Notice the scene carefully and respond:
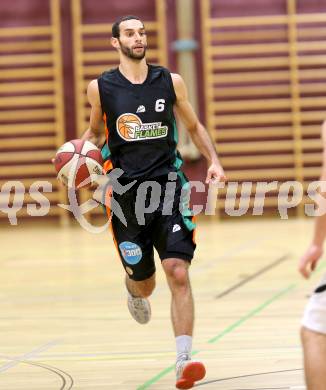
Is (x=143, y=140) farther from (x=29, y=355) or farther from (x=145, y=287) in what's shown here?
(x=29, y=355)

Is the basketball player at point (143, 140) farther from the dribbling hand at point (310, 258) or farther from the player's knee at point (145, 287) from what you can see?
the dribbling hand at point (310, 258)

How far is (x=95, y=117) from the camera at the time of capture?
206 inches

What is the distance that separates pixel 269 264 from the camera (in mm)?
9453

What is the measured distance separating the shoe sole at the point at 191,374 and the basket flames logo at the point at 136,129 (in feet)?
4.14

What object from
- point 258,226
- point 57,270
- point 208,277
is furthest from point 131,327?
point 258,226

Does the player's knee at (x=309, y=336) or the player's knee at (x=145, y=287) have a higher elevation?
the player's knee at (x=309, y=336)

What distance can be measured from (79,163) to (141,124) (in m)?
0.41

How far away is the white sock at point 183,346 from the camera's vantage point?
4.58m

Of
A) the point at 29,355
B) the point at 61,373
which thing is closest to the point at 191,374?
the point at 61,373

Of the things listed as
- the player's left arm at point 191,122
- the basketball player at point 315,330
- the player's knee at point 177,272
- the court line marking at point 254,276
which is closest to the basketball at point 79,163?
the player's left arm at point 191,122

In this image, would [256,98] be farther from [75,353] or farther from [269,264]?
[75,353]

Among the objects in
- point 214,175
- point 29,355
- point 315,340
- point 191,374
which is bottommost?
point 29,355

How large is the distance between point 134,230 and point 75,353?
3.26 feet

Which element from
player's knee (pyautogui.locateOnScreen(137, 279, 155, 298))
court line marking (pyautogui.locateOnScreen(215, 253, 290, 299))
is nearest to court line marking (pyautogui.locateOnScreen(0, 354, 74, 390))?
player's knee (pyautogui.locateOnScreen(137, 279, 155, 298))
